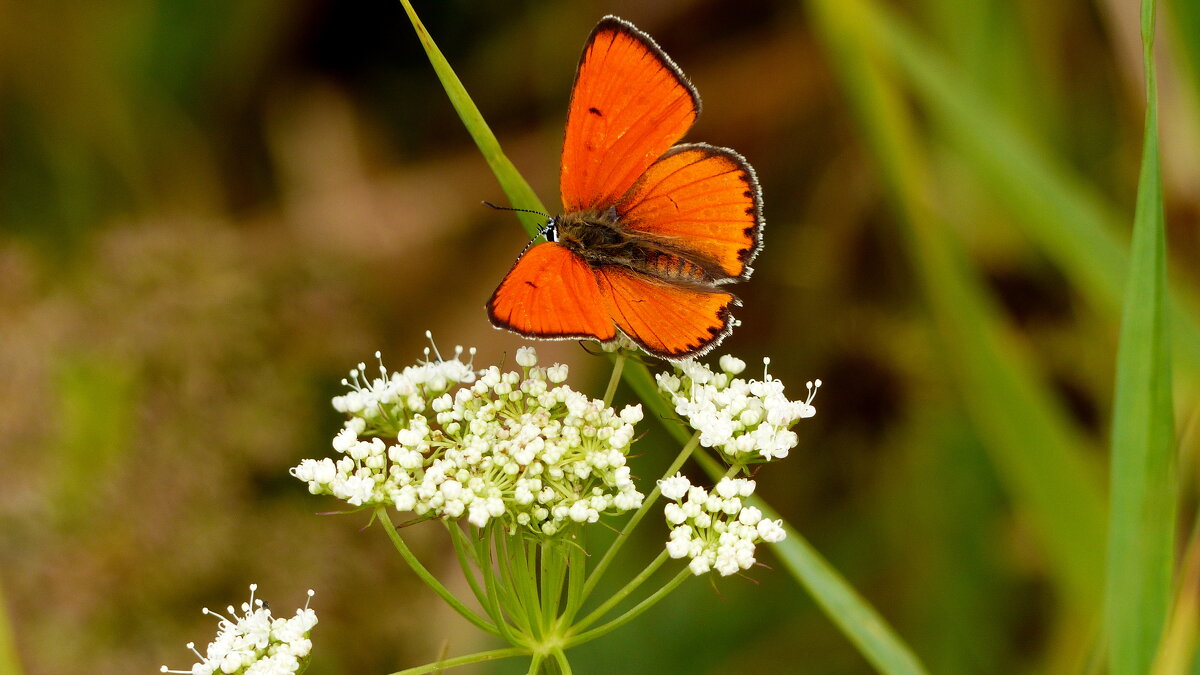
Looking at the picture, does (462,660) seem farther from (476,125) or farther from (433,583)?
(476,125)

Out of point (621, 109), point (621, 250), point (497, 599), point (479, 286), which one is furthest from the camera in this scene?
point (479, 286)

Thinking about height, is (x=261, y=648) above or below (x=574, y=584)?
above

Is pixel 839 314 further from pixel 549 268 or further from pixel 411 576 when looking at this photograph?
pixel 549 268

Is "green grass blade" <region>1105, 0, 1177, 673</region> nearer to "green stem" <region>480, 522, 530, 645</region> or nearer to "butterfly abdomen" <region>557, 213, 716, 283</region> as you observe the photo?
"butterfly abdomen" <region>557, 213, 716, 283</region>

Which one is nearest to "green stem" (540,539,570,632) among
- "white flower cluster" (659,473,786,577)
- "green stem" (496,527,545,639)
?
"green stem" (496,527,545,639)

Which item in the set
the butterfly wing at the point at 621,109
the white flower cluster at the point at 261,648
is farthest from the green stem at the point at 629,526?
the butterfly wing at the point at 621,109

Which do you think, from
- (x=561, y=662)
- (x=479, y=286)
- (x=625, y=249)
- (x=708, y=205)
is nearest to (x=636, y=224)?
(x=625, y=249)

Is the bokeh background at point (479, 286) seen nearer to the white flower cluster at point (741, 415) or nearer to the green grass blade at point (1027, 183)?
the green grass blade at point (1027, 183)
